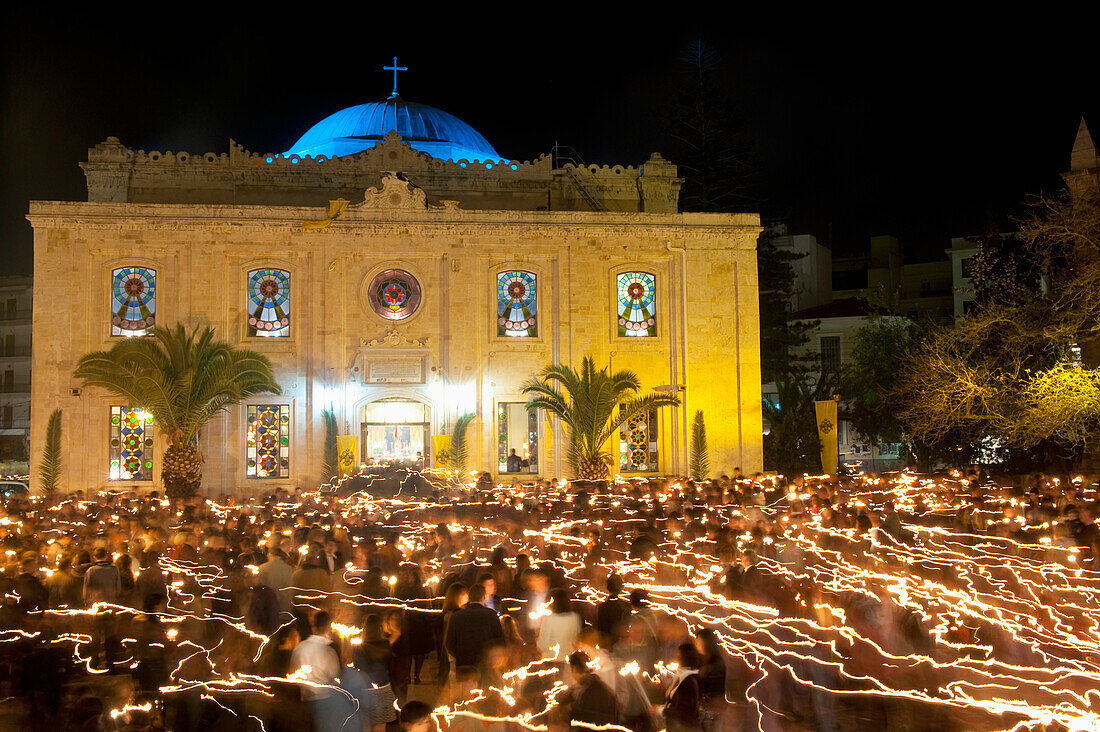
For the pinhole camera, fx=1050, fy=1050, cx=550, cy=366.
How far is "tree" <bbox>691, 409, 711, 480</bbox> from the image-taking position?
3297 centimetres

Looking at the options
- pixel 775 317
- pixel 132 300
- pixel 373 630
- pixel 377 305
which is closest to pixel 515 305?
pixel 377 305

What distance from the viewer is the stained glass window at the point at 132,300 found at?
31.9 meters

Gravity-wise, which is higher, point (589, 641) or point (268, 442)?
point (268, 442)

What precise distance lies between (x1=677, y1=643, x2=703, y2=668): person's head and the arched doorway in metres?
25.4

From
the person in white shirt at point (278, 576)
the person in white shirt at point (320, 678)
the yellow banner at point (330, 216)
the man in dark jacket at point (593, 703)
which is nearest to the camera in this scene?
the man in dark jacket at point (593, 703)

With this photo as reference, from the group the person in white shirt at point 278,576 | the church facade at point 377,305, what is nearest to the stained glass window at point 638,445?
the church facade at point 377,305

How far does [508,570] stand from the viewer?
11.6 meters

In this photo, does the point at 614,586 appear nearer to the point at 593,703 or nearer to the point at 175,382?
the point at 593,703

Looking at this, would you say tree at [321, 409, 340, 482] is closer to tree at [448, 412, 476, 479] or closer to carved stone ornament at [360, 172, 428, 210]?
tree at [448, 412, 476, 479]

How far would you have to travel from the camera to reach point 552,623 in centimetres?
884

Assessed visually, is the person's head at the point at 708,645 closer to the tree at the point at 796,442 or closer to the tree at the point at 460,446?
the tree at the point at 460,446

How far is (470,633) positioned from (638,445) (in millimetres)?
25286

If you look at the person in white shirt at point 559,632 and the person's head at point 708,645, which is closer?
the person's head at point 708,645

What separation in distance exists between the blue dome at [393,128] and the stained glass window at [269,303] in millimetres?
7442
